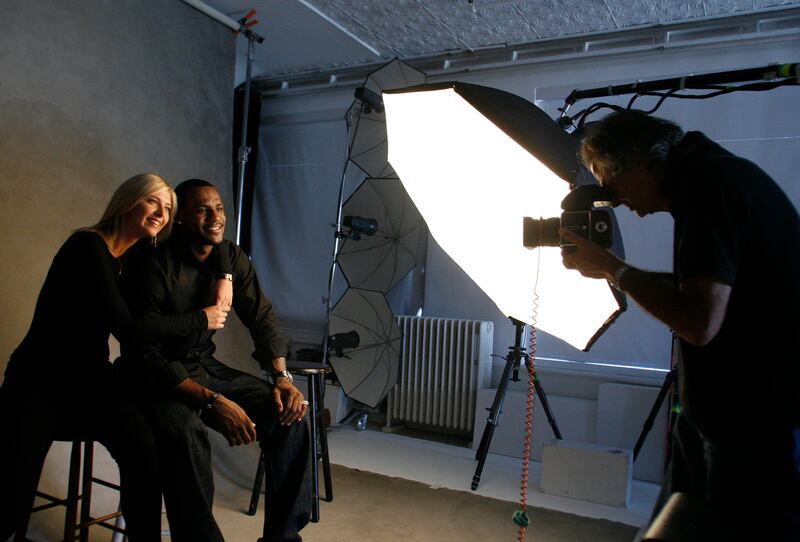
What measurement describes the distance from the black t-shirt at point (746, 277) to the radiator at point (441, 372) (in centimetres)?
276

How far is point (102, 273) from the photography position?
1710 millimetres

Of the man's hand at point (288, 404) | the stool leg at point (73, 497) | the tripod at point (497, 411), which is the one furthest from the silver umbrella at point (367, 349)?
the stool leg at point (73, 497)

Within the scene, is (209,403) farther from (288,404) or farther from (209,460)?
(288,404)

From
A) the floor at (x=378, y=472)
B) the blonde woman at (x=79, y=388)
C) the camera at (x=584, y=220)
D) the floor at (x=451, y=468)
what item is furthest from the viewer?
the floor at (x=451, y=468)

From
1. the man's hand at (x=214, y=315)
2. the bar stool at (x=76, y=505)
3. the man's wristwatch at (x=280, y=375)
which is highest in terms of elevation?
the man's hand at (x=214, y=315)

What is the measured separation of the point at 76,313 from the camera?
171 centimetres

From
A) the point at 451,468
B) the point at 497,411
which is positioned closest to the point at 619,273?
the point at 497,411

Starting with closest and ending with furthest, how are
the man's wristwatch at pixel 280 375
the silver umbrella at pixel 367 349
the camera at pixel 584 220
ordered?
the camera at pixel 584 220 → the man's wristwatch at pixel 280 375 → the silver umbrella at pixel 367 349

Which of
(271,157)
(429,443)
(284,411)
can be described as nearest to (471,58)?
(271,157)

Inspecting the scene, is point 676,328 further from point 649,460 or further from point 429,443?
point 429,443

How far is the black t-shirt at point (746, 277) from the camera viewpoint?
40.1 inches

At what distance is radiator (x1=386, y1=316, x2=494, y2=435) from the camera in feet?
12.6

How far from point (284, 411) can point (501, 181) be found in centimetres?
115

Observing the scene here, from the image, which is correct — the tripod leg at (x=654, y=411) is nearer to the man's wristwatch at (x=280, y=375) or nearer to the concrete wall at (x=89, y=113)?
the man's wristwatch at (x=280, y=375)
